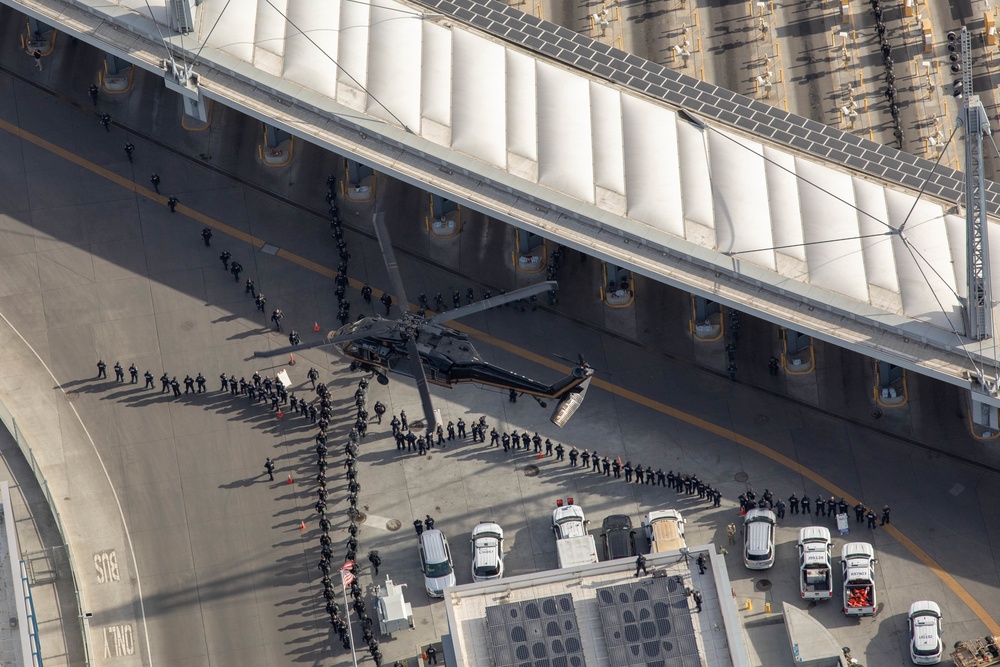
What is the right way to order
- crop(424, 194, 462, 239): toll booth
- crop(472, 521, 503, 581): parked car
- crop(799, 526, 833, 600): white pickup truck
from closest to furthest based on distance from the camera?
crop(799, 526, 833, 600): white pickup truck
crop(472, 521, 503, 581): parked car
crop(424, 194, 462, 239): toll booth

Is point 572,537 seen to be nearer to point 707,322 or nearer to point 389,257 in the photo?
point 707,322

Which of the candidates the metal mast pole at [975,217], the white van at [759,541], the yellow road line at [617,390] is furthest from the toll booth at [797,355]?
the metal mast pole at [975,217]

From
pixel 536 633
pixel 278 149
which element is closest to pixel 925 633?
pixel 536 633

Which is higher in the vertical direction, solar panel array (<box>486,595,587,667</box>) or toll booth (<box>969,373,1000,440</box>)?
toll booth (<box>969,373,1000,440</box>)

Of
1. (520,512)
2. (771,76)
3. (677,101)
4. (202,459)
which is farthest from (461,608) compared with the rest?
(771,76)

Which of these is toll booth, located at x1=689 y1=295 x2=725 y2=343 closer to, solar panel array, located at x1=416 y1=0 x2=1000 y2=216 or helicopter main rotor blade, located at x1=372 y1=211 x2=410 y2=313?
solar panel array, located at x1=416 y1=0 x2=1000 y2=216

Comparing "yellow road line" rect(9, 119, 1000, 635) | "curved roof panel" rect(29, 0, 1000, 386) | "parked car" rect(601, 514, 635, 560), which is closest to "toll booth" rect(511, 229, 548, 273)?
"yellow road line" rect(9, 119, 1000, 635)
